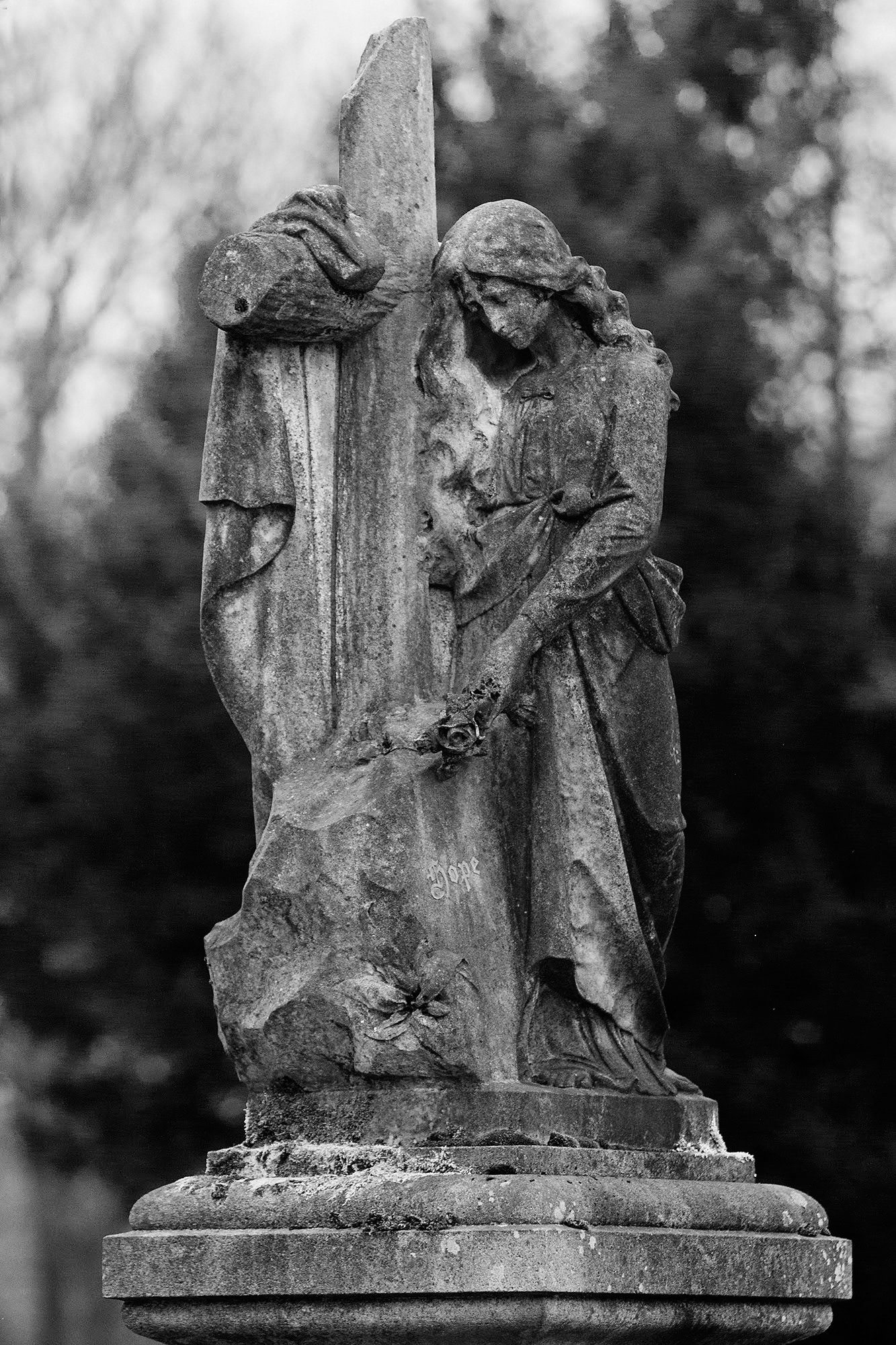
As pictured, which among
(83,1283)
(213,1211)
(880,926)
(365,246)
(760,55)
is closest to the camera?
(213,1211)

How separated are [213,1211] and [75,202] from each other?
15877 mm

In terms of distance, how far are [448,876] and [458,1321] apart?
50.4 inches

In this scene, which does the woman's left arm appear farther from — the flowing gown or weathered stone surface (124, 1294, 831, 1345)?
weathered stone surface (124, 1294, 831, 1345)

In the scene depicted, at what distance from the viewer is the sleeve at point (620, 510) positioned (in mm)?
7164

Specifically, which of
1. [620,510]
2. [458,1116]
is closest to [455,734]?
[620,510]

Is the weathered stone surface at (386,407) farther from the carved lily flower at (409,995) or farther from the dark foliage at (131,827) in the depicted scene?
the dark foliage at (131,827)

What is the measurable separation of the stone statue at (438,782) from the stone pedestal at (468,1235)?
0.01 meters

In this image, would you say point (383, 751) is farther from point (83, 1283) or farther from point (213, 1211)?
point (83, 1283)

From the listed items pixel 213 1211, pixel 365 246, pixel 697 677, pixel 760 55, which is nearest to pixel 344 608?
pixel 365 246

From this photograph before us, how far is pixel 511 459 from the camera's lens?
7457mm

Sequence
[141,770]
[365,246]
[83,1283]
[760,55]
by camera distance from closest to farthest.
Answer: [365,246]
[141,770]
[760,55]
[83,1283]

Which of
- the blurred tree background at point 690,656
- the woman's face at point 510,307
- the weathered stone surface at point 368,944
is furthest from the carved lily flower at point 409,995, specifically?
the blurred tree background at point 690,656

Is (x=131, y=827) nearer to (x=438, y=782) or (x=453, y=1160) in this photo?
(x=438, y=782)

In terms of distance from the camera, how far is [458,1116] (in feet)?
22.1
